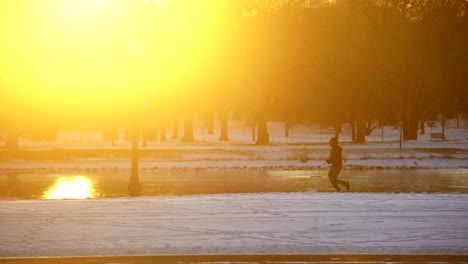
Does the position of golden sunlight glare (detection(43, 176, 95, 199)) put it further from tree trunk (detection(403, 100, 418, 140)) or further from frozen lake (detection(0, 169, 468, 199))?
tree trunk (detection(403, 100, 418, 140))

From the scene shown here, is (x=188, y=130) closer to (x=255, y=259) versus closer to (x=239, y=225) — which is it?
(x=239, y=225)

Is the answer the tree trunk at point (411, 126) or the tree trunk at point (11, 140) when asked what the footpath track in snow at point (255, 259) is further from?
the tree trunk at point (411, 126)

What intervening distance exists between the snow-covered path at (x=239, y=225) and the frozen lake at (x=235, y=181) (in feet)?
16.5

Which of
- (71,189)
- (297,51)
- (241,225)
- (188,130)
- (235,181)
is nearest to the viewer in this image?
(241,225)

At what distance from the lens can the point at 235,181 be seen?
27828 mm

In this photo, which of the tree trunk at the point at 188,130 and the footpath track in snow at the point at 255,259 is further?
the tree trunk at the point at 188,130

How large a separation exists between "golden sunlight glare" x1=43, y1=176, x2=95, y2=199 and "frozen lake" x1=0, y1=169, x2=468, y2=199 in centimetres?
15

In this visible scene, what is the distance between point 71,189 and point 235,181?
6368 mm

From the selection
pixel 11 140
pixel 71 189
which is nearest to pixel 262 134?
pixel 11 140

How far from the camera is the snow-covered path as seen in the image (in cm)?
1219

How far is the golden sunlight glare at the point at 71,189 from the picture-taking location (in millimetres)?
22172

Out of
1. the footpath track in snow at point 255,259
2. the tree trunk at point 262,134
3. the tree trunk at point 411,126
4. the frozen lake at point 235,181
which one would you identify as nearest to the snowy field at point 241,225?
the footpath track in snow at point 255,259

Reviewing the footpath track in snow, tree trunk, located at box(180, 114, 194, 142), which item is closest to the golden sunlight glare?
the footpath track in snow

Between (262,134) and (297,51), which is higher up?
(297,51)
